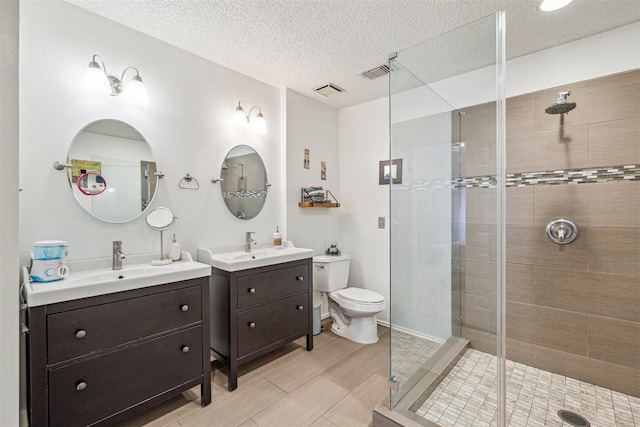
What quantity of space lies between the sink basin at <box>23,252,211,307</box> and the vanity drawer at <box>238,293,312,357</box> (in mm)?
532

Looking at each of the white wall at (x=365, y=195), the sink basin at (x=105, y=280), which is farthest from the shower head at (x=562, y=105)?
the sink basin at (x=105, y=280)

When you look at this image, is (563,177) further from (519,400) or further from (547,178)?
(519,400)

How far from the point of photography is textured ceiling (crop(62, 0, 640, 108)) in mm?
1758

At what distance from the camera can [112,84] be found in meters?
1.85

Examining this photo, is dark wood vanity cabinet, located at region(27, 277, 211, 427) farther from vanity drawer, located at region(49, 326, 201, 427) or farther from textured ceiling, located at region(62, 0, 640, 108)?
textured ceiling, located at region(62, 0, 640, 108)

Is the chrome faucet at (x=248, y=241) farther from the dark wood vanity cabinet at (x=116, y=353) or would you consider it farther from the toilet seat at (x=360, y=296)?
the toilet seat at (x=360, y=296)

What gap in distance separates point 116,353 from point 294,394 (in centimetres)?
113

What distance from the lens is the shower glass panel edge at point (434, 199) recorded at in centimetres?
185

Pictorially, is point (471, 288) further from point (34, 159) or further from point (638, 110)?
point (34, 159)

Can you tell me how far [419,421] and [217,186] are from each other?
2159 millimetres

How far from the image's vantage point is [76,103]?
1.76m

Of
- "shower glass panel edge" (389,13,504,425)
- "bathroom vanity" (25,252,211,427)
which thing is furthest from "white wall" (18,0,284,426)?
"shower glass panel edge" (389,13,504,425)

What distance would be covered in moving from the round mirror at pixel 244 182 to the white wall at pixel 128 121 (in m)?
0.06

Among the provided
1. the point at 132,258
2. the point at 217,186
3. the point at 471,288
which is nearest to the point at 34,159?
the point at 132,258
